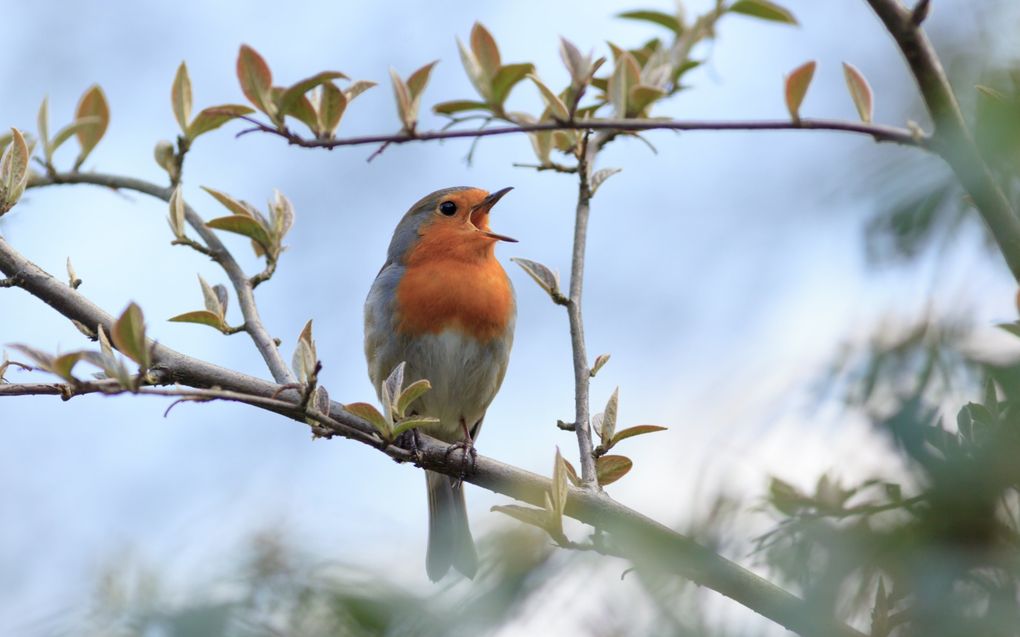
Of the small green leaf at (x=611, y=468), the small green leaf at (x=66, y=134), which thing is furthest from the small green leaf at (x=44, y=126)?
the small green leaf at (x=611, y=468)

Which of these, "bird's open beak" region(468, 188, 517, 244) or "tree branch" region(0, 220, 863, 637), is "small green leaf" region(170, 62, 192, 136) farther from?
"bird's open beak" region(468, 188, 517, 244)

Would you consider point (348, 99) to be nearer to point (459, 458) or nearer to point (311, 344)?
point (311, 344)

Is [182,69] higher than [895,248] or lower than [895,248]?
lower

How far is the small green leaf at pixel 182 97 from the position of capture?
2.84 metres

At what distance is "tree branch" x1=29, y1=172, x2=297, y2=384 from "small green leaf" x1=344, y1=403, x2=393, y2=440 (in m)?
0.48

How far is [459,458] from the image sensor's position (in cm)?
249

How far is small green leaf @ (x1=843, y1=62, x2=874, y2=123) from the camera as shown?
64.2 inches

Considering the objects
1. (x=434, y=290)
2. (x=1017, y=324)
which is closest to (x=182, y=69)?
(x=434, y=290)

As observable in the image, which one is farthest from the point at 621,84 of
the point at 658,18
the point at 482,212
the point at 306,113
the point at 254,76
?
the point at 482,212

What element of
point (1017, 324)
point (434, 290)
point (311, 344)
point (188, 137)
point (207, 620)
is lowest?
point (434, 290)

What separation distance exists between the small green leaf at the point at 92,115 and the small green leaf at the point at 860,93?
2.00 m

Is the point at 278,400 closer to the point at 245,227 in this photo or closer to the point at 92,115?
the point at 245,227

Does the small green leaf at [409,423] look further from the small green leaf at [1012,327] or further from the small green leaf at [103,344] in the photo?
the small green leaf at [1012,327]

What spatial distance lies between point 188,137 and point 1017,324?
7.27 ft
